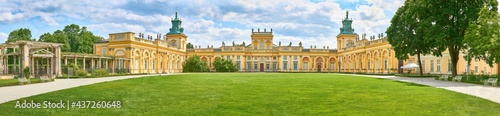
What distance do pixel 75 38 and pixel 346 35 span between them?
157 feet

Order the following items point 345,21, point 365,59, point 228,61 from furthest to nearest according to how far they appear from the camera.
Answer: point 345,21
point 228,61
point 365,59

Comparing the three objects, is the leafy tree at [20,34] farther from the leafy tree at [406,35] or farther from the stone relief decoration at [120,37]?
the leafy tree at [406,35]

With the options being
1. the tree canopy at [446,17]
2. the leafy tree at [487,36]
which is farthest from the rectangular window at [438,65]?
the leafy tree at [487,36]

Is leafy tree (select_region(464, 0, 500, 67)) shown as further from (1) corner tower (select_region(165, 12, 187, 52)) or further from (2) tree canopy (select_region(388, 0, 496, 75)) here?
(1) corner tower (select_region(165, 12, 187, 52))

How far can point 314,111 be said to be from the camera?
29.9ft

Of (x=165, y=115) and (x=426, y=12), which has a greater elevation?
(x=426, y=12)

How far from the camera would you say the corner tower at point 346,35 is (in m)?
72.1

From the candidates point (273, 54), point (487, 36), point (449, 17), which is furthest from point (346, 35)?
point (487, 36)

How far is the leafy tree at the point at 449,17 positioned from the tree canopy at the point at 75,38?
157 ft

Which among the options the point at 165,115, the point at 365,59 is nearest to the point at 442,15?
the point at 165,115

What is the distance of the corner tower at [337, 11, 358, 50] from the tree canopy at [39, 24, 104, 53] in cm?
4554

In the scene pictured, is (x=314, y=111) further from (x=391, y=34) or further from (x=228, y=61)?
(x=228, y=61)

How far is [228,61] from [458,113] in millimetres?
59967

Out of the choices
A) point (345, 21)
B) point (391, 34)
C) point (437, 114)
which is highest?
point (345, 21)
